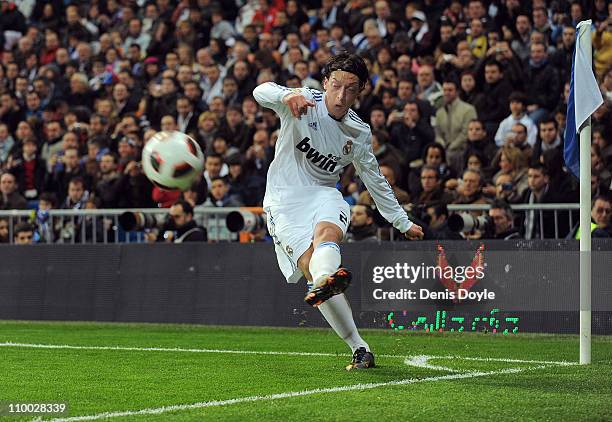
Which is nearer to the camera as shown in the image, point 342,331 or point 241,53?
point 342,331

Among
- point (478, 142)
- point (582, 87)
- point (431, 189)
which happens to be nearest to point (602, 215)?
point (431, 189)

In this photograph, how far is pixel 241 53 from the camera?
20438mm

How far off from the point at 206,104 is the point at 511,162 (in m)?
6.59

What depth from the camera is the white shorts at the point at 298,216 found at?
29.7ft

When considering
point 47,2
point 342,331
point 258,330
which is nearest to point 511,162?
point 258,330

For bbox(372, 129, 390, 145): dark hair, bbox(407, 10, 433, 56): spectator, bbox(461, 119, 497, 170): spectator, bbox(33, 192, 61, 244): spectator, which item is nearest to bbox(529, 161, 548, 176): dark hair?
bbox(461, 119, 497, 170): spectator

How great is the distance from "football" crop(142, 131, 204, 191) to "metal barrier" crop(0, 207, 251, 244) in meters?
4.23

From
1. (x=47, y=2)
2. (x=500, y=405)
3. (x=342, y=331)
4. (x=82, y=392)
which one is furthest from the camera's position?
(x=47, y=2)

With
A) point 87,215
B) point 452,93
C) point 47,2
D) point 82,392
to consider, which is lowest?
point 82,392

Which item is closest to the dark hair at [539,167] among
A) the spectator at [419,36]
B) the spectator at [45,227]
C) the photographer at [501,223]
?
the photographer at [501,223]

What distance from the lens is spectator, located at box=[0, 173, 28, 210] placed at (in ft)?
59.4

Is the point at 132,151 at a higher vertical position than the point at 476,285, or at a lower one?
higher

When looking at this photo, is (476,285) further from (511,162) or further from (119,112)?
(119,112)

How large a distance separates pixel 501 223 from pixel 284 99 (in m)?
5.96
